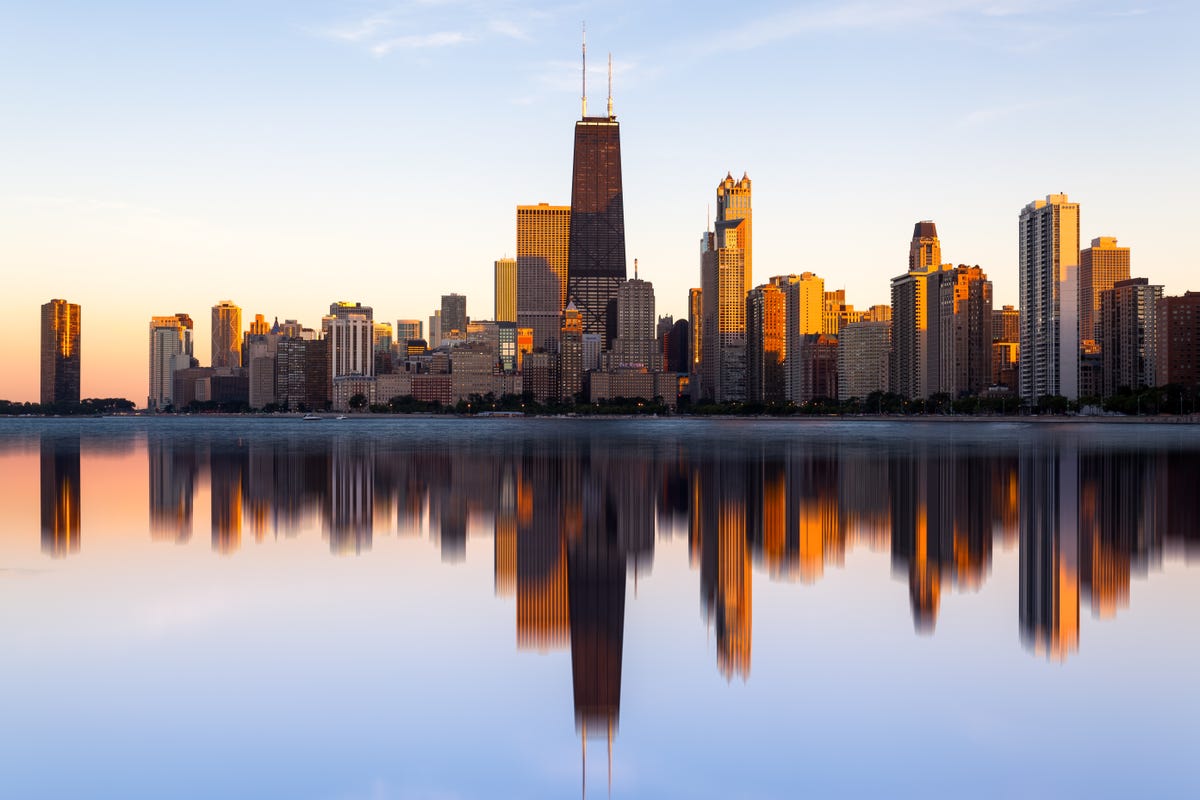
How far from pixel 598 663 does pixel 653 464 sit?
4873 centimetres

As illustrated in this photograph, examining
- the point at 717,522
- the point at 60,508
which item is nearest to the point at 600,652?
the point at 717,522

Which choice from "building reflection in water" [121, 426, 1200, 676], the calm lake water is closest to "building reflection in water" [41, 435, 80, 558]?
"building reflection in water" [121, 426, 1200, 676]

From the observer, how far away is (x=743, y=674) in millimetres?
15062

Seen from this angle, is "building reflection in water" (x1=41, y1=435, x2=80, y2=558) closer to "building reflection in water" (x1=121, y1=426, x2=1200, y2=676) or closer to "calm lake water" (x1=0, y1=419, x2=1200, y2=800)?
"building reflection in water" (x1=121, y1=426, x2=1200, y2=676)

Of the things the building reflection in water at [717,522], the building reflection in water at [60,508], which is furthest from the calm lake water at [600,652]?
the building reflection in water at [60,508]

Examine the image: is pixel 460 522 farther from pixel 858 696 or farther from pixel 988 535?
pixel 858 696

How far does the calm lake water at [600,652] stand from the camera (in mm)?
11336

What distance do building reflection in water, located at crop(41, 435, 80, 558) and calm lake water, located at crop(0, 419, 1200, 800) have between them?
32cm

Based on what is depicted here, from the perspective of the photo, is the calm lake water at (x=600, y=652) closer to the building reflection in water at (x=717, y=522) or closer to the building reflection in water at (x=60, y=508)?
the building reflection in water at (x=717, y=522)

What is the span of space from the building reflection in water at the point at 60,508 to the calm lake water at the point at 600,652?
32cm

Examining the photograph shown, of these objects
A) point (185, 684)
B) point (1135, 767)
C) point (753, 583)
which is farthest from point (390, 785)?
point (753, 583)

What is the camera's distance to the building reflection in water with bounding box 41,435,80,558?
27.7 meters

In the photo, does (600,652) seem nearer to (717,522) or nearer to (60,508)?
(717,522)

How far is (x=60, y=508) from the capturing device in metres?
37.3
